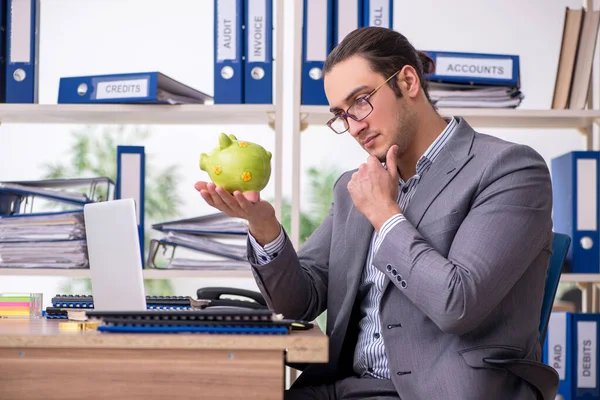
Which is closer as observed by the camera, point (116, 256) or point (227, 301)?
point (116, 256)

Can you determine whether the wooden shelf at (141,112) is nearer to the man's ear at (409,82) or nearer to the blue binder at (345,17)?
the blue binder at (345,17)

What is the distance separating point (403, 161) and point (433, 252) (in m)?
0.39

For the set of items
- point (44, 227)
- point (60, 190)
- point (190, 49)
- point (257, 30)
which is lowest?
point (44, 227)

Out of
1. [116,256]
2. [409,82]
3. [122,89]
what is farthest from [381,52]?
[122,89]

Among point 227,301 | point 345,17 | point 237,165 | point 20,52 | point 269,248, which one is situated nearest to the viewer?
point 237,165

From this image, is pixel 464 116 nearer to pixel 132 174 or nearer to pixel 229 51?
pixel 229 51

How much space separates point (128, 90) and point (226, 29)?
0.37 metres

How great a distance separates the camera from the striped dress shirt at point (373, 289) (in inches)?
59.3

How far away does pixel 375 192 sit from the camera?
1416mm

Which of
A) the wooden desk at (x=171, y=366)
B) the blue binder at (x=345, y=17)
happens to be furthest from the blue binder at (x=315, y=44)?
the wooden desk at (x=171, y=366)

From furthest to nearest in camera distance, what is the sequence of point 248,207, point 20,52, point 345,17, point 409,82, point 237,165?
point 20,52, point 345,17, point 409,82, point 248,207, point 237,165

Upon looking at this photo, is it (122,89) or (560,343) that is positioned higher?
(122,89)

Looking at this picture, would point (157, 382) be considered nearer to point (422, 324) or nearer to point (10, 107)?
point (422, 324)

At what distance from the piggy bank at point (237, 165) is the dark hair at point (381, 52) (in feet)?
1.46
